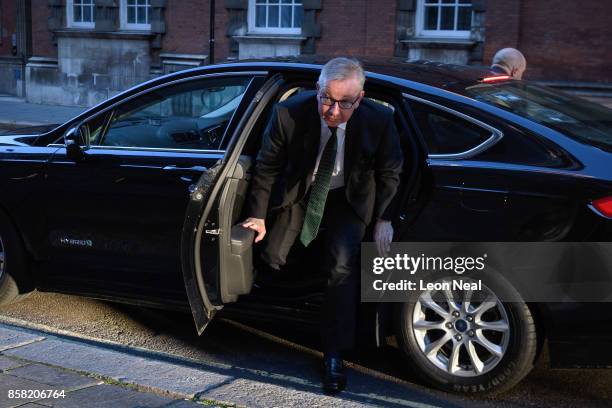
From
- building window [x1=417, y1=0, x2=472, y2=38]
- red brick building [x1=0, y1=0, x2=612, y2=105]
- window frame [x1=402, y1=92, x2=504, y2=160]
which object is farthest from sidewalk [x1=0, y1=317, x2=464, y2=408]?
building window [x1=417, y1=0, x2=472, y2=38]

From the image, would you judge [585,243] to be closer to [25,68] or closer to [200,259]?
[200,259]

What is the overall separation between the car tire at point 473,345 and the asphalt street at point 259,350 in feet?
0.39

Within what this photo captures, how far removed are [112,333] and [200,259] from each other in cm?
130

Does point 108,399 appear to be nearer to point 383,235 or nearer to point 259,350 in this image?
point 259,350

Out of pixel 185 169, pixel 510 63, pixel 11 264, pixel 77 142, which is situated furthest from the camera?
pixel 510 63

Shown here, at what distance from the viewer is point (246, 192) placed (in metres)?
4.58

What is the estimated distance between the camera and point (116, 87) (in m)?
20.9

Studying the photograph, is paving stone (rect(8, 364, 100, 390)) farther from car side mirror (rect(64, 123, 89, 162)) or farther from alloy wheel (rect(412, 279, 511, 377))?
alloy wheel (rect(412, 279, 511, 377))

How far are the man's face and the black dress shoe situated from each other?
1.19 m

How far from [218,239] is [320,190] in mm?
547

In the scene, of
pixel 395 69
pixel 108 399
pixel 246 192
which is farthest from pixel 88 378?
pixel 395 69

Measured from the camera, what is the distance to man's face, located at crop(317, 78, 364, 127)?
13.3ft

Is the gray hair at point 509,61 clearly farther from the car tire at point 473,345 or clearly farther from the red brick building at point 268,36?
the red brick building at point 268,36

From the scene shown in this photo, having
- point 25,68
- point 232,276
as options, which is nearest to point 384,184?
point 232,276
